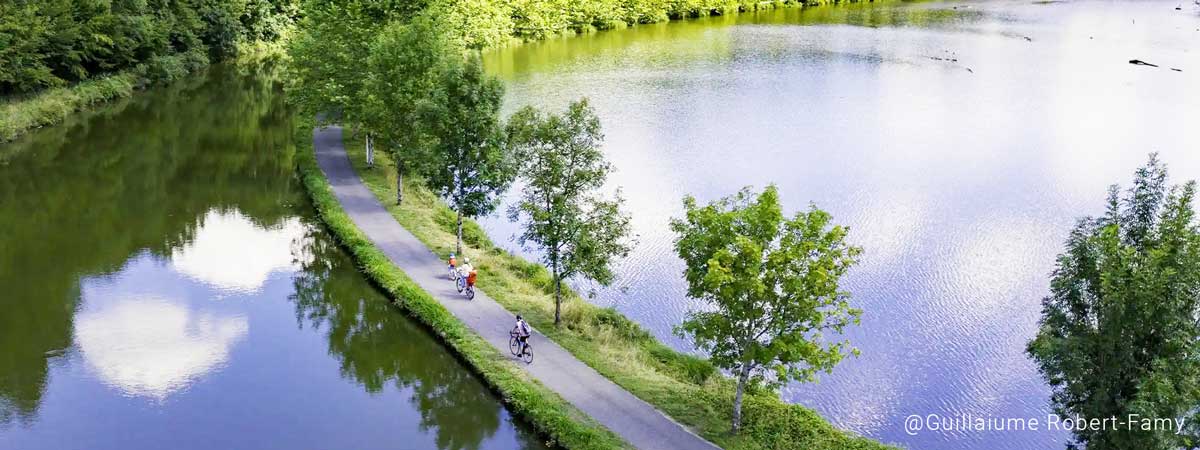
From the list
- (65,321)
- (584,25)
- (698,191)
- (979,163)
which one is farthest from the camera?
(584,25)

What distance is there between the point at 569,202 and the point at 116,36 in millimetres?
51621

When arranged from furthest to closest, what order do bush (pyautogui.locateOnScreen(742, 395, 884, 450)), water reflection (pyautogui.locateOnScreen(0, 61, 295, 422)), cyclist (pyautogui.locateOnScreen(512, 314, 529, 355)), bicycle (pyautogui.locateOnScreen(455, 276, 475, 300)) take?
bicycle (pyautogui.locateOnScreen(455, 276, 475, 300)) → water reflection (pyautogui.locateOnScreen(0, 61, 295, 422)) → cyclist (pyautogui.locateOnScreen(512, 314, 529, 355)) → bush (pyautogui.locateOnScreen(742, 395, 884, 450))

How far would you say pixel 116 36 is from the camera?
69.6 metres

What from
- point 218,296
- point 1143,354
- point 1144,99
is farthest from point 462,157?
point 1144,99

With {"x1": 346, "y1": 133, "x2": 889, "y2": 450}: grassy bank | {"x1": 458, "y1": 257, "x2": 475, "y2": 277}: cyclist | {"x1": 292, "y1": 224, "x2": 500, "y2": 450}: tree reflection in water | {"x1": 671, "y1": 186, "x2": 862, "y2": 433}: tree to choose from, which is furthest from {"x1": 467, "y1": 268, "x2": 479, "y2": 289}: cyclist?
{"x1": 671, "y1": 186, "x2": 862, "y2": 433}: tree

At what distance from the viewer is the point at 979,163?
4988 cm

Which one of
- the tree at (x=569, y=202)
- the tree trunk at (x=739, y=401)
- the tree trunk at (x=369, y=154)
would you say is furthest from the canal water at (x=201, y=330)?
the tree trunk at (x=739, y=401)

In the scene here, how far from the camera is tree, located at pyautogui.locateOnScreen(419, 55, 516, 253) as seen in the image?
116 feet

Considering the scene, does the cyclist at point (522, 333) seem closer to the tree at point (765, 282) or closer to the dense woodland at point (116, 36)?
the tree at point (765, 282)

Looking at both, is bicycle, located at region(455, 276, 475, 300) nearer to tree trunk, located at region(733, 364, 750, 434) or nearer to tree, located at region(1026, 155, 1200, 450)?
tree trunk, located at region(733, 364, 750, 434)

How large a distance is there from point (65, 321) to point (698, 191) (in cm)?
2533

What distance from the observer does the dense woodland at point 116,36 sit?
2308 inches

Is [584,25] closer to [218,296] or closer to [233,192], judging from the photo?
[233,192]

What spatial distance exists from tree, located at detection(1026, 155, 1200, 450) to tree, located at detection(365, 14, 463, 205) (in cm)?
2658
